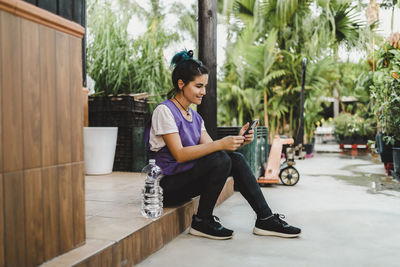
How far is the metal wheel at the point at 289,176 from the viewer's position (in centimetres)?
385

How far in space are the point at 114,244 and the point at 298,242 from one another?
103 cm

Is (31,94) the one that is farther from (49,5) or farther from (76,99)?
(49,5)

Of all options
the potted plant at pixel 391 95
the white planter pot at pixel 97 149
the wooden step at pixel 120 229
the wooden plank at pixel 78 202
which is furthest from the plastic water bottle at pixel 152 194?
the potted plant at pixel 391 95

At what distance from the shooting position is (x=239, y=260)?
5.52 feet

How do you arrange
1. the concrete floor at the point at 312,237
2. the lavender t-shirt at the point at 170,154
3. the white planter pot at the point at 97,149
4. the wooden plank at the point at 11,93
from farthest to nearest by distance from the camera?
the white planter pot at the point at 97,149
the lavender t-shirt at the point at 170,154
the concrete floor at the point at 312,237
the wooden plank at the point at 11,93

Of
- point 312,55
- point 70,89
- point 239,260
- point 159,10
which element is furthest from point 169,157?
point 159,10

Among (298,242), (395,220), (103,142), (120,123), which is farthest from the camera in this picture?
(120,123)

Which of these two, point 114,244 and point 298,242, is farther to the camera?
point 298,242

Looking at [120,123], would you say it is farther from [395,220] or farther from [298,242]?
[395,220]

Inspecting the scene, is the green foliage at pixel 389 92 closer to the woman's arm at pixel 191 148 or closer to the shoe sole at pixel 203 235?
the woman's arm at pixel 191 148

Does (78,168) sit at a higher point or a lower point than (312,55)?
lower

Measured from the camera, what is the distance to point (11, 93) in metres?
1.08

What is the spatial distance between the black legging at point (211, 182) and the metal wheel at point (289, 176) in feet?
6.28

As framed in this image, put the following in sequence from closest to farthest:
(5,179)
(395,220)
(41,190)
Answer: (5,179) → (41,190) → (395,220)
